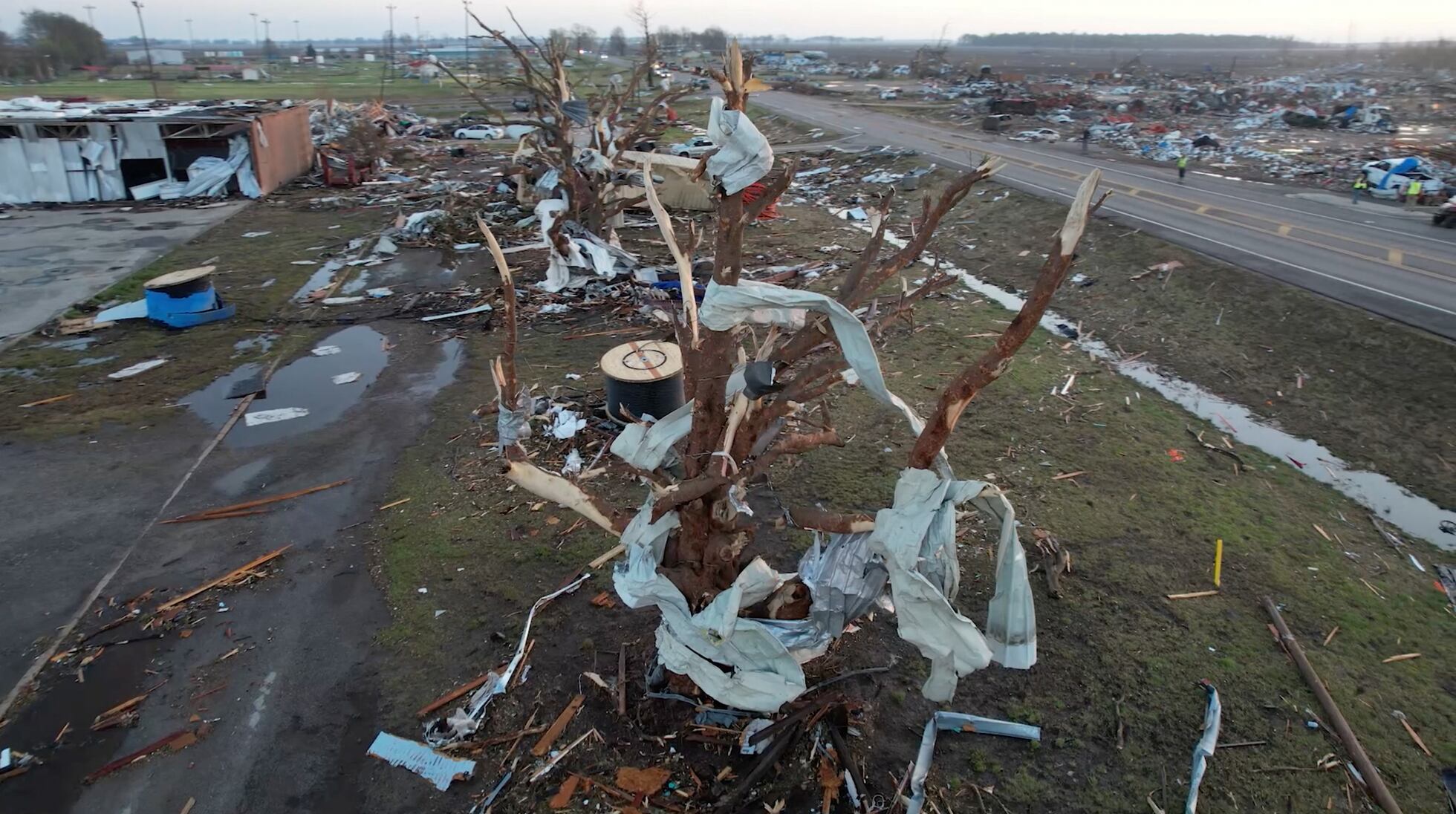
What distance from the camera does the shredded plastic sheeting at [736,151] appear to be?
334 centimetres

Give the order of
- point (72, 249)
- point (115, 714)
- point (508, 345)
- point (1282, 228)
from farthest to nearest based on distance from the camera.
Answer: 1. point (1282, 228)
2. point (72, 249)
3. point (115, 714)
4. point (508, 345)

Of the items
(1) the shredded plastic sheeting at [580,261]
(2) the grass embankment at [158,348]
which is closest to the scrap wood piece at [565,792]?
(2) the grass embankment at [158,348]

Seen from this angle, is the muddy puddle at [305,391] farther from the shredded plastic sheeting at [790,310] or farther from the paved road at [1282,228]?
the paved road at [1282,228]

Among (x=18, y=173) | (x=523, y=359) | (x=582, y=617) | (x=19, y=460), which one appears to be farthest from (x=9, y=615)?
(x=18, y=173)

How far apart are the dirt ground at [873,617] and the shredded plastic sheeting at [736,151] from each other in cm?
354

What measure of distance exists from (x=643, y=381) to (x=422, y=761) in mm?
4503

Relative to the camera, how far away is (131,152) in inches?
827

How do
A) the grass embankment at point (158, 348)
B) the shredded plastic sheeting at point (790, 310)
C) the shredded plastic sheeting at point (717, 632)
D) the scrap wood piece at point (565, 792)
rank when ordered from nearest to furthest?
the shredded plastic sheeting at point (790, 310)
the shredded plastic sheeting at point (717, 632)
the scrap wood piece at point (565, 792)
the grass embankment at point (158, 348)

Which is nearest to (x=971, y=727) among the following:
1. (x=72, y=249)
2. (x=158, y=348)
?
(x=158, y=348)

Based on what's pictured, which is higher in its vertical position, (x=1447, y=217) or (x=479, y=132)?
(x=479, y=132)

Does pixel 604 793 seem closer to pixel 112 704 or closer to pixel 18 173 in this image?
pixel 112 704

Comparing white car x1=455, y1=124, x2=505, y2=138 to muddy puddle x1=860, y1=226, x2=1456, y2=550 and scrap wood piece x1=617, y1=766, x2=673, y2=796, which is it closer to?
muddy puddle x1=860, y1=226, x2=1456, y2=550

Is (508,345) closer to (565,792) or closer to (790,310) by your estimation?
(790,310)

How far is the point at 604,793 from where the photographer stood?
14.8ft
